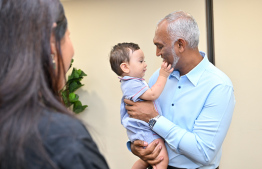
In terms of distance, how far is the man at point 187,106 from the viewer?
178cm

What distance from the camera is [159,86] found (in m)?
1.97

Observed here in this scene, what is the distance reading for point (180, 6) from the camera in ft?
12.4

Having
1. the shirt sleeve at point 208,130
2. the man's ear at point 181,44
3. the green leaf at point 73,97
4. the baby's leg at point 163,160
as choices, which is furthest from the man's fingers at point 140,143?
the green leaf at point 73,97

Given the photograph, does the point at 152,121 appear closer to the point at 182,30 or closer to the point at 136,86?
the point at 136,86

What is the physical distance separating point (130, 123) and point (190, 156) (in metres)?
0.46

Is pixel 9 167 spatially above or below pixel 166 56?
below

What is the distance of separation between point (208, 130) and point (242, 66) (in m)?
2.01

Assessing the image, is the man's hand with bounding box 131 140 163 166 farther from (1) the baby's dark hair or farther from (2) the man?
(1) the baby's dark hair

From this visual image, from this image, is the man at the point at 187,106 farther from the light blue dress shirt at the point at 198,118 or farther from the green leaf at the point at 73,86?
the green leaf at the point at 73,86

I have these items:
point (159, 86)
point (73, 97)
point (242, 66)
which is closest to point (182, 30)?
point (159, 86)

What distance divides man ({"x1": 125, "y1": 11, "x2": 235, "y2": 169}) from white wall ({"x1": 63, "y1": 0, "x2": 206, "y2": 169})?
6.27 ft

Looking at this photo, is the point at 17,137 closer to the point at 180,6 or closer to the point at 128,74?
the point at 128,74

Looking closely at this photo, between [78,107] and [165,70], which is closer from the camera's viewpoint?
[165,70]

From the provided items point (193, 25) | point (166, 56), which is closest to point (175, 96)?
point (166, 56)
